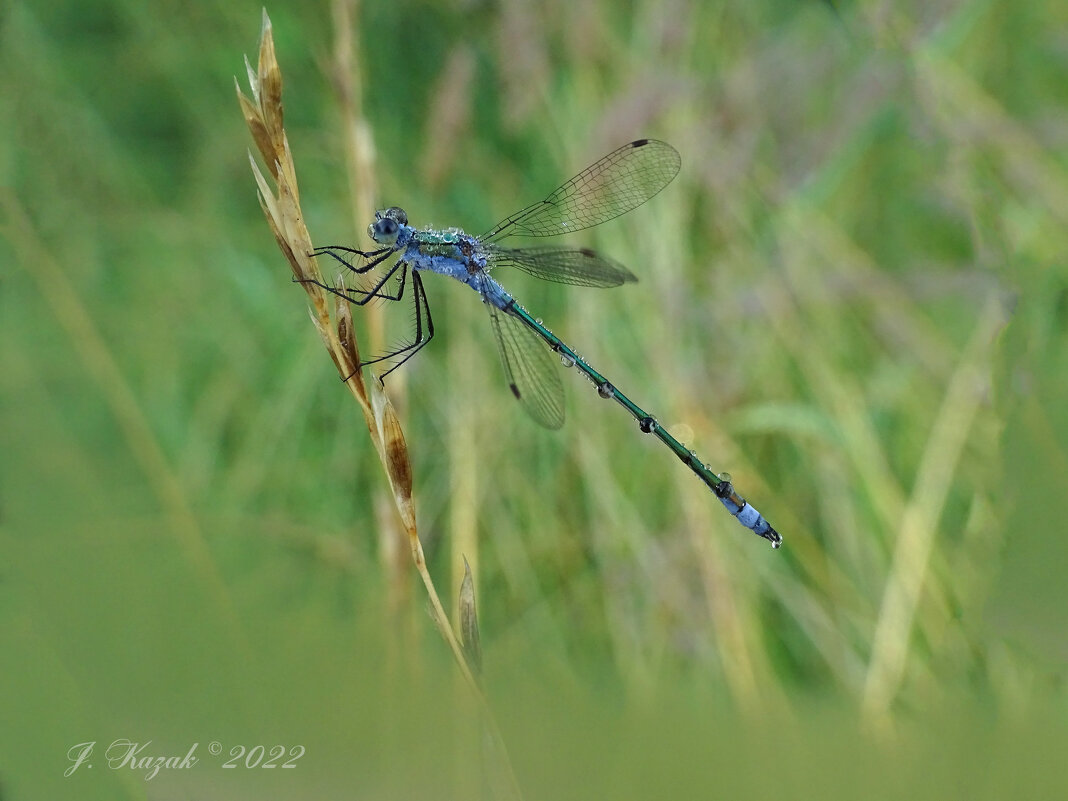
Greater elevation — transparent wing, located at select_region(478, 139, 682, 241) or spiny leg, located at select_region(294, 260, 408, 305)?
transparent wing, located at select_region(478, 139, 682, 241)

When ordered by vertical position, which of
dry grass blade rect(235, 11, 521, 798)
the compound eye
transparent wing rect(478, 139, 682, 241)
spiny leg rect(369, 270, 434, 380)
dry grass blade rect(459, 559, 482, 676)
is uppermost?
transparent wing rect(478, 139, 682, 241)

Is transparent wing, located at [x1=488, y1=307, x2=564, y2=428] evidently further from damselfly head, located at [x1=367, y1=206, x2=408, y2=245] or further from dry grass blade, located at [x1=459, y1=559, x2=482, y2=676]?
dry grass blade, located at [x1=459, y1=559, x2=482, y2=676]

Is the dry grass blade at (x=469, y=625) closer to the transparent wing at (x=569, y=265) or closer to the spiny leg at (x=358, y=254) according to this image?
the spiny leg at (x=358, y=254)

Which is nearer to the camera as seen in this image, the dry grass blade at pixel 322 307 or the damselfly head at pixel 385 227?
the dry grass blade at pixel 322 307

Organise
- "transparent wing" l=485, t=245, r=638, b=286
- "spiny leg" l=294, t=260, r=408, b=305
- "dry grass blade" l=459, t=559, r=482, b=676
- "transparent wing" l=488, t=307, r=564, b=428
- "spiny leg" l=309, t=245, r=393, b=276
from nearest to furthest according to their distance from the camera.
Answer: "dry grass blade" l=459, t=559, r=482, b=676
"spiny leg" l=294, t=260, r=408, b=305
"spiny leg" l=309, t=245, r=393, b=276
"transparent wing" l=488, t=307, r=564, b=428
"transparent wing" l=485, t=245, r=638, b=286

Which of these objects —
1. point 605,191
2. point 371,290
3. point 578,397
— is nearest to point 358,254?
point 371,290

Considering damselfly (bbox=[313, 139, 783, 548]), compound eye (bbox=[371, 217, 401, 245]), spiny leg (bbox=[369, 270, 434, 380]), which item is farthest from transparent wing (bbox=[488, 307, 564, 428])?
compound eye (bbox=[371, 217, 401, 245])

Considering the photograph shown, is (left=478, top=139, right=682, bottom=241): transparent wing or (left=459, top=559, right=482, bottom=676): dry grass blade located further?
(left=478, top=139, right=682, bottom=241): transparent wing

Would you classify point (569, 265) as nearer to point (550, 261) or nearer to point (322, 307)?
point (550, 261)

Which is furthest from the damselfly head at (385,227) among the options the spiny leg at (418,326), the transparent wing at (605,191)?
the transparent wing at (605,191)
